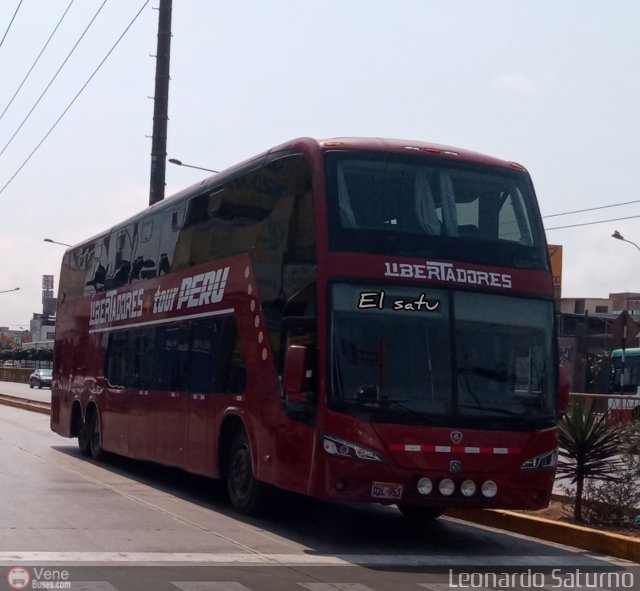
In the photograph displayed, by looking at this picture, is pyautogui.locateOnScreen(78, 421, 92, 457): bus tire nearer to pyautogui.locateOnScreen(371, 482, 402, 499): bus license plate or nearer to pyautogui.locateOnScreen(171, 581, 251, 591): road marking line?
pyautogui.locateOnScreen(371, 482, 402, 499): bus license plate

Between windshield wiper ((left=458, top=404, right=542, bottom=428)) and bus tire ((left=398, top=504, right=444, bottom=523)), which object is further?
bus tire ((left=398, top=504, right=444, bottom=523))

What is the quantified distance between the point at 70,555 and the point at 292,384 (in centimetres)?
267

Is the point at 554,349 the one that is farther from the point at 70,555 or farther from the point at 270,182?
the point at 70,555

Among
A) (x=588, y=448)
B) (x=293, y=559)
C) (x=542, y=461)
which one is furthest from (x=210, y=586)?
(x=588, y=448)

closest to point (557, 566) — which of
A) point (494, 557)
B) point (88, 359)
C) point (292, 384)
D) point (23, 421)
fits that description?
point (494, 557)

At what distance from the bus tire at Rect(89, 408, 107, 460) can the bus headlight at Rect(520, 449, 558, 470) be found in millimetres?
10413

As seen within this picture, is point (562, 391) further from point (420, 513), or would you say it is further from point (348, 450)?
point (420, 513)

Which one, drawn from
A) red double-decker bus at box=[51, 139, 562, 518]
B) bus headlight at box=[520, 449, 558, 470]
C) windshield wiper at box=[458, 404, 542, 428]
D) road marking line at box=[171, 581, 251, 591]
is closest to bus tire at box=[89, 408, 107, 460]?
red double-decker bus at box=[51, 139, 562, 518]

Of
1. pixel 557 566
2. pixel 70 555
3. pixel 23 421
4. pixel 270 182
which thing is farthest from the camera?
pixel 23 421

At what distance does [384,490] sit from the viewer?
10633mm

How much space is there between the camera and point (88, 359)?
20641 millimetres

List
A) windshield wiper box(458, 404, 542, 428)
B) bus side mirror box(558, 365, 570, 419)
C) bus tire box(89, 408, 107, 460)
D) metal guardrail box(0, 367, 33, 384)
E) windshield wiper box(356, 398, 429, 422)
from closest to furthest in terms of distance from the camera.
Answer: windshield wiper box(356, 398, 429, 422)
windshield wiper box(458, 404, 542, 428)
bus side mirror box(558, 365, 570, 419)
bus tire box(89, 408, 107, 460)
metal guardrail box(0, 367, 33, 384)

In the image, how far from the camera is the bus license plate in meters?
10.6

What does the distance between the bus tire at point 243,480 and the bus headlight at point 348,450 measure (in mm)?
2130
